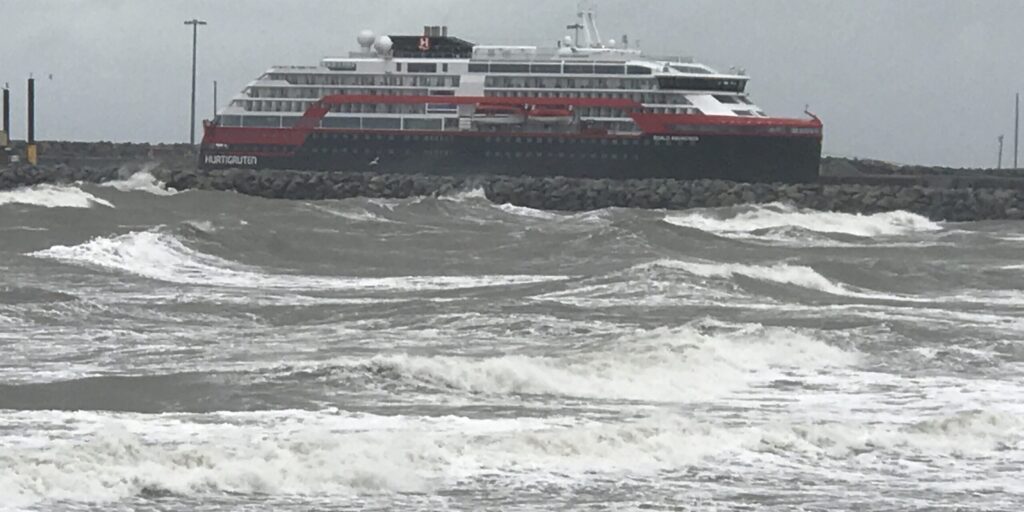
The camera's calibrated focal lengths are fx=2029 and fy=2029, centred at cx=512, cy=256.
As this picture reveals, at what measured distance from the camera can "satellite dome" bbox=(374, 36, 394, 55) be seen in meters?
65.4

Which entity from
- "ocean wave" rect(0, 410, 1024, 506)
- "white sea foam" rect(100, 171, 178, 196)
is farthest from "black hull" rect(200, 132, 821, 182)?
"ocean wave" rect(0, 410, 1024, 506)

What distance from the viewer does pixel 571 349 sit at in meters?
18.8

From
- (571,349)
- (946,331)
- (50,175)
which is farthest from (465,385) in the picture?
(50,175)

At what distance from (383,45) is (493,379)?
165ft

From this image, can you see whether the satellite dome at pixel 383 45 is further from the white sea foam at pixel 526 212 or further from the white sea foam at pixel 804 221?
the white sea foam at pixel 804 221

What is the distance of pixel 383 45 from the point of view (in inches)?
2576

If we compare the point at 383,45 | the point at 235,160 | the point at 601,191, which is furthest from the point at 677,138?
the point at 235,160

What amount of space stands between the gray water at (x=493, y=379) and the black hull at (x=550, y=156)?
1073 inches

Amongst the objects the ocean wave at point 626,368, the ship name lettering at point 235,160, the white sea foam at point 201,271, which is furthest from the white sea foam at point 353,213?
the ocean wave at point 626,368

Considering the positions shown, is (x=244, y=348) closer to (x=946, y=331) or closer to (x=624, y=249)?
(x=946, y=331)

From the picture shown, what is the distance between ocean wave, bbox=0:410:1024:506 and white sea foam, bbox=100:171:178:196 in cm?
4479

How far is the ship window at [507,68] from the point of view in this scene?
211 ft

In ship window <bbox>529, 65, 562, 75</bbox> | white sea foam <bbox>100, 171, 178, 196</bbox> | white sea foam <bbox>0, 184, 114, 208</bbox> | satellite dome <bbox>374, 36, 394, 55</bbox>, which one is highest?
satellite dome <bbox>374, 36, 394, 55</bbox>

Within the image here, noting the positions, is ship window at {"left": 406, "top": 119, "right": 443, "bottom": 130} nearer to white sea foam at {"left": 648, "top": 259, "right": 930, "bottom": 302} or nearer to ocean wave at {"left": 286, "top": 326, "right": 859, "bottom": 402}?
white sea foam at {"left": 648, "top": 259, "right": 930, "bottom": 302}
